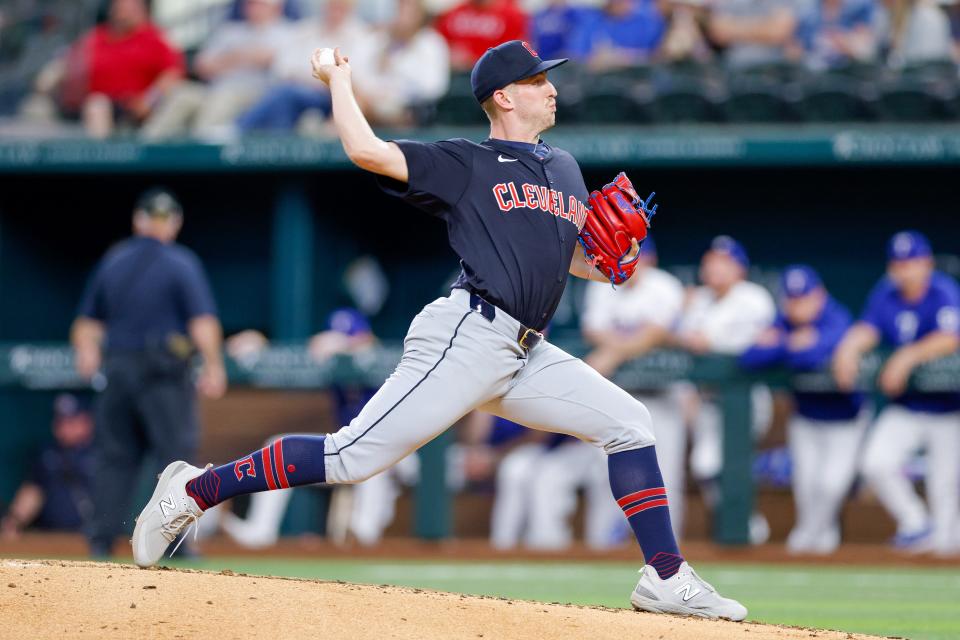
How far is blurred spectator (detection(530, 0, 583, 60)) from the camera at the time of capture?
11.5 metres

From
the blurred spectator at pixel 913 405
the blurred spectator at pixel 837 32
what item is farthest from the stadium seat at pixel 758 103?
the blurred spectator at pixel 913 405

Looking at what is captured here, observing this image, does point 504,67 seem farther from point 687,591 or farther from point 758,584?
point 758,584

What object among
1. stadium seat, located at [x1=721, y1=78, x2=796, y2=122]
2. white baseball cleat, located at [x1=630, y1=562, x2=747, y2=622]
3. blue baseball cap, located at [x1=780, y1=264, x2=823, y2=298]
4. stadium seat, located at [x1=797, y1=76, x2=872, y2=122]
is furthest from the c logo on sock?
stadium seat, located at [x1=797, y1=76, x2=872, y2=122]

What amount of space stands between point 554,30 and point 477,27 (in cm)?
63

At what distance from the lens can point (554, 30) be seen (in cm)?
1148

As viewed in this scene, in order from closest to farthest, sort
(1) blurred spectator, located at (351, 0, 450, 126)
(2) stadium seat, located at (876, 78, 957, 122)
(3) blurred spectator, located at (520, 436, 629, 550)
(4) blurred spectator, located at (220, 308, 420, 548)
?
1. (3) blurred spectator, located at (520, 436, 629, 550)
2. (4) blurred spectator, located at (220, 308, 420, 548)
3. (2) stadium seat, located at (876, 78, 957, 122)
4. (1) blurred spectator, located at (351, 0, 450, 126)

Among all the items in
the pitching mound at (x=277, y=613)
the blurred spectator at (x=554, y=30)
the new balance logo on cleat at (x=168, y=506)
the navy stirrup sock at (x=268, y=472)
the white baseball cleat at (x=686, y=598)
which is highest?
the blurred spectator at (x=554, y=30)

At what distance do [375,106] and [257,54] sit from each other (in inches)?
59.3

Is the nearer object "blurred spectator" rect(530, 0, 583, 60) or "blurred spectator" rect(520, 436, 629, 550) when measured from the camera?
"blurred spectator" rect(520, 436, 629, 550)

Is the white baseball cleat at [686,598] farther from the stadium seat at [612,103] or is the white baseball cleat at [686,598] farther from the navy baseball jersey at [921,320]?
the stadium seat at [612,103]

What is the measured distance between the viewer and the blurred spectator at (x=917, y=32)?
36.8 ft

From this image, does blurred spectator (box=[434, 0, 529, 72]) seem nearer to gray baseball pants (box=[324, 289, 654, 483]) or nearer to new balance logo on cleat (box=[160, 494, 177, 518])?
gray baseball pants (box=[324, 289, 654, 483])

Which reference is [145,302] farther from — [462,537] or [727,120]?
[727,120]

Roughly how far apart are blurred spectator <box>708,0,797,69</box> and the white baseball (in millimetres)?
7397
